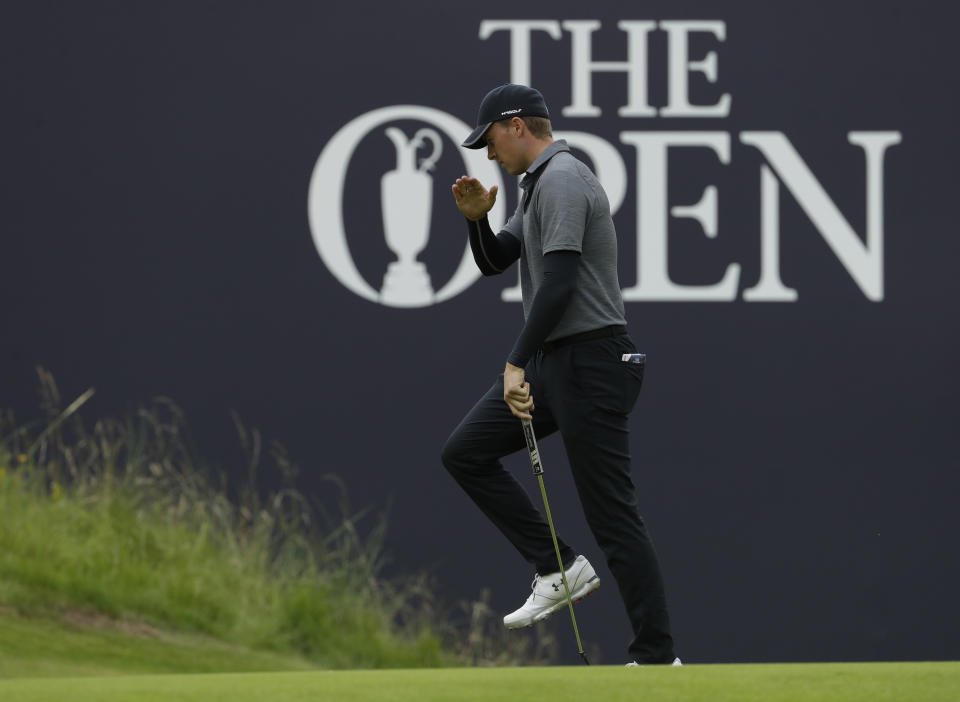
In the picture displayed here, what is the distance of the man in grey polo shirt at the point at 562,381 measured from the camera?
14.2 ft

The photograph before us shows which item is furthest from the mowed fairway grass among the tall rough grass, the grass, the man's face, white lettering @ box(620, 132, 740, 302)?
white lettering @ box(620, 132, 740, 302)

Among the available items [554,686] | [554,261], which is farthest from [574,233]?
[554,686]

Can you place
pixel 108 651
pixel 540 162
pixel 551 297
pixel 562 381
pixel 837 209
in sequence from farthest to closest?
pixel 837 209
pixel 108 651
pixel 540 162
pixel 562 381
pixel 551 297

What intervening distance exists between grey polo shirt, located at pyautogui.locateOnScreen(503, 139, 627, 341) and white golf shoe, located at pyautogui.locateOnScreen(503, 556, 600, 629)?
30.9 inches

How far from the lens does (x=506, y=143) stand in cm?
462

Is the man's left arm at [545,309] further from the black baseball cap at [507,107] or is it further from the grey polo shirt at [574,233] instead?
the black baseball cap at [507,107]

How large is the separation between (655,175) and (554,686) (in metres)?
3.86

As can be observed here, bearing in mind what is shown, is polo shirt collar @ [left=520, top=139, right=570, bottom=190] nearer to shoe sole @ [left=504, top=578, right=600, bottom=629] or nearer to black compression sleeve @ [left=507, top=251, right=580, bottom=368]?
black compression sleeve @ [left=507, top=251, right=580, bottom=368]

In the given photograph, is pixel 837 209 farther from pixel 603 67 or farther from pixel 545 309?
pixel 545 309

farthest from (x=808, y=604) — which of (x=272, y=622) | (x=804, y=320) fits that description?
(x=272, y=622)

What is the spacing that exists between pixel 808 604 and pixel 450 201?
8.52 feet

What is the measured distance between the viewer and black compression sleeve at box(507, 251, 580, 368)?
14.2 ft

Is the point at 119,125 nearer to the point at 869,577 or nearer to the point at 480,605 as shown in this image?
the point at 480,605

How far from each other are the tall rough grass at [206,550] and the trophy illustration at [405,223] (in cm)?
97
